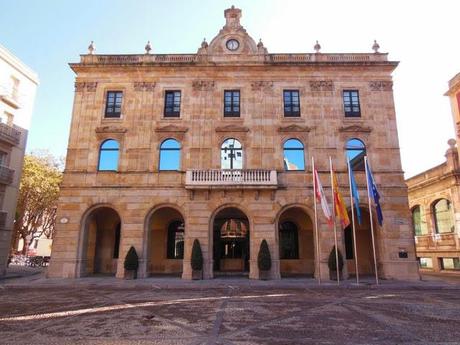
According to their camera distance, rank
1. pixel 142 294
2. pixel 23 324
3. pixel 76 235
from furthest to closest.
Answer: pixel 76 235 < pixel 142 294 < pixel 23 324

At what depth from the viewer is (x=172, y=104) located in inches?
974

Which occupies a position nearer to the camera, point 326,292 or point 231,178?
point 326,292

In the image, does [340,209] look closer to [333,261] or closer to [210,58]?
Result: [333,261]

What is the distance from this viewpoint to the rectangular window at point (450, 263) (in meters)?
27.0

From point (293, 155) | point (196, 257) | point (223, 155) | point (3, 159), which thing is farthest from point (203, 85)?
point (3, 159)

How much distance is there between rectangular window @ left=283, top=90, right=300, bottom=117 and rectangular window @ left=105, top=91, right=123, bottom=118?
12.5 m

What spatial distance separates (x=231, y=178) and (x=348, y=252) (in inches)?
415

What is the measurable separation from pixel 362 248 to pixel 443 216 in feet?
32.6

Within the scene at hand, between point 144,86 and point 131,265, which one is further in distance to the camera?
point 144,86

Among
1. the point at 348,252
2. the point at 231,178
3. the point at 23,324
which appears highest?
the point at 231,178

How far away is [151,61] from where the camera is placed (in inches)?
983

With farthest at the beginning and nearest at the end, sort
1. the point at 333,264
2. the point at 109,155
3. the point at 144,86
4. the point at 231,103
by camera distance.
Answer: the point at 144,86, the point at 231,103, the point at 109,155, the point at 333,264

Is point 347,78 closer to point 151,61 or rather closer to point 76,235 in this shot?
point 151,61

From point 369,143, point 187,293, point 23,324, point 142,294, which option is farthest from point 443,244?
point 23,324
